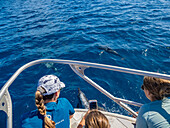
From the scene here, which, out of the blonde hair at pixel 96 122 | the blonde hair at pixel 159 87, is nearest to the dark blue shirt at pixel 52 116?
the blonde hair at pixel 96 122

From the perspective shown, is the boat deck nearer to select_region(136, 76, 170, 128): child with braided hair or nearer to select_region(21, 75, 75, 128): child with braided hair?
select_region(21, 75, 75, 128): child with braided hair

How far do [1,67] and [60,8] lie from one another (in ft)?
40.5

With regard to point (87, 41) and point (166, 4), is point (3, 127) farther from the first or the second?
point (166, 4)

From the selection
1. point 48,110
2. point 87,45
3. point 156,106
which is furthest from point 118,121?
point 87,45

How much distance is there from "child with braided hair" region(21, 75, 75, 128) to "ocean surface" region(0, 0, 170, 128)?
3.54 meters

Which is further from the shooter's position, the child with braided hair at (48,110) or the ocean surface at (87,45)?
the ocean surface at (87,45)

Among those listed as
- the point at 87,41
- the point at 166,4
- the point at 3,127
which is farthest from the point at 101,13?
the point at 3,127

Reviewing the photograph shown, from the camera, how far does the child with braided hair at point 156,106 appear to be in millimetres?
1786

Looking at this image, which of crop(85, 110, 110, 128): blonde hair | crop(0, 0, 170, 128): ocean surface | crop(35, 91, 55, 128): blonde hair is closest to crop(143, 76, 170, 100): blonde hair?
crop(85, 110, 110, 128): blonde hair

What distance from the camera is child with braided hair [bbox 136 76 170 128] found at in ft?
5.86

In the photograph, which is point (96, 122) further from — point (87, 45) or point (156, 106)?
point (87, 45)

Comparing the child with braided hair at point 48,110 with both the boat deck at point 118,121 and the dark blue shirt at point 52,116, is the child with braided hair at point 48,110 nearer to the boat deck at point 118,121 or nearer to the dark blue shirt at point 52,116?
the dark blue shirt at point 52,116

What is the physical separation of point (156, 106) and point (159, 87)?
268mm

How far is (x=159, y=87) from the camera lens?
198cm
